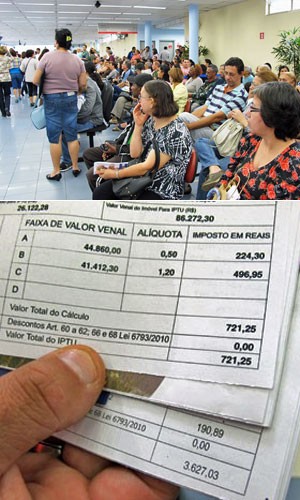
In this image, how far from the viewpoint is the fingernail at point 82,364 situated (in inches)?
19.0

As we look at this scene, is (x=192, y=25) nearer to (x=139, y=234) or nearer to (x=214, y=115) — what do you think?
(x=214, y=115)

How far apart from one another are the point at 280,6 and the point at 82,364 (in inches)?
500

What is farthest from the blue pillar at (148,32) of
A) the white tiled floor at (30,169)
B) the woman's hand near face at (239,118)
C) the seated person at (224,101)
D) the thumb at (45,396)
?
the thumb at (45,396)

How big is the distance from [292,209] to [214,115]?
326 cm

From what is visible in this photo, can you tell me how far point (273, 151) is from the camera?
1833 mm

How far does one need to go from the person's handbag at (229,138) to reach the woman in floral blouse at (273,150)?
992 mm

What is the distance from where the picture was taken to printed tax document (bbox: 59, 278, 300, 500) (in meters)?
0.44

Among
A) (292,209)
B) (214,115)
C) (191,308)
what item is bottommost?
(214,115)

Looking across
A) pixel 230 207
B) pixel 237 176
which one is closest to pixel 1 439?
pixel 230 207

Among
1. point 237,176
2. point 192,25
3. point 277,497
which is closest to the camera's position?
point 277,497

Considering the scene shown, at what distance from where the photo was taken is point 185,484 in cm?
46

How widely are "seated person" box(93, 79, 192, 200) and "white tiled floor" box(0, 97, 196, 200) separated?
151 cm

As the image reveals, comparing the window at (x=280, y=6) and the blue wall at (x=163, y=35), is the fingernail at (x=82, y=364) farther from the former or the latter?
the blue wall at (x=163, y=35)

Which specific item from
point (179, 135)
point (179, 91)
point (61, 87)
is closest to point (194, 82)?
point (179, 91)
